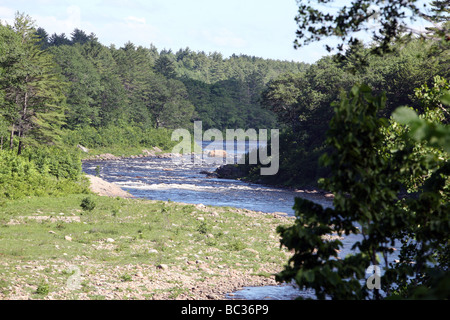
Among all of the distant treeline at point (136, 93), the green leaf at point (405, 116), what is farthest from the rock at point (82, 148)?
the green leaf at point (405, 116)

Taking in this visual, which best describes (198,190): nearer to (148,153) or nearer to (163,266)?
(163,266)

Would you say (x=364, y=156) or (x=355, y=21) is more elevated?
(x=355, y=21)

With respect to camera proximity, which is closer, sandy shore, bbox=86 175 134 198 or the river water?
sandy shore, bbox=86 175 134 198

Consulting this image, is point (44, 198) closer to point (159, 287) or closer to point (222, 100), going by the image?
point (159, 287)

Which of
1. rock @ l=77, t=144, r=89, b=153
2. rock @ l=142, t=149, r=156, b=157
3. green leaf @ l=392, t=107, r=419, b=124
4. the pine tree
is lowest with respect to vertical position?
rock @ l=142, t=149, r=156, b=157

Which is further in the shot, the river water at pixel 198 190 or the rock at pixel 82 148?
the rock at pixel 82 148

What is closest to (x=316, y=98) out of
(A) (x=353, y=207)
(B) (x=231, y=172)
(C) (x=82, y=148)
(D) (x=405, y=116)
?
(B) (x=231, y=172)

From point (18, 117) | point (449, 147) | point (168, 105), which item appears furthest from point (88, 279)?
point (168, 105)

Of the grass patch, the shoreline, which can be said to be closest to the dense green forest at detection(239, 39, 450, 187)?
the grass patch

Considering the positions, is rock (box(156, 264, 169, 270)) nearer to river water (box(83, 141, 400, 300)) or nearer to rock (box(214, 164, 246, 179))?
river water (box(83, 141, 400, 300))

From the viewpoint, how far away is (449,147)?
2.76 m

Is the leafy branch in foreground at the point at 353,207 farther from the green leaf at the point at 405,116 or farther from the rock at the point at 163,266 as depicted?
the rock at the point at 163,266
